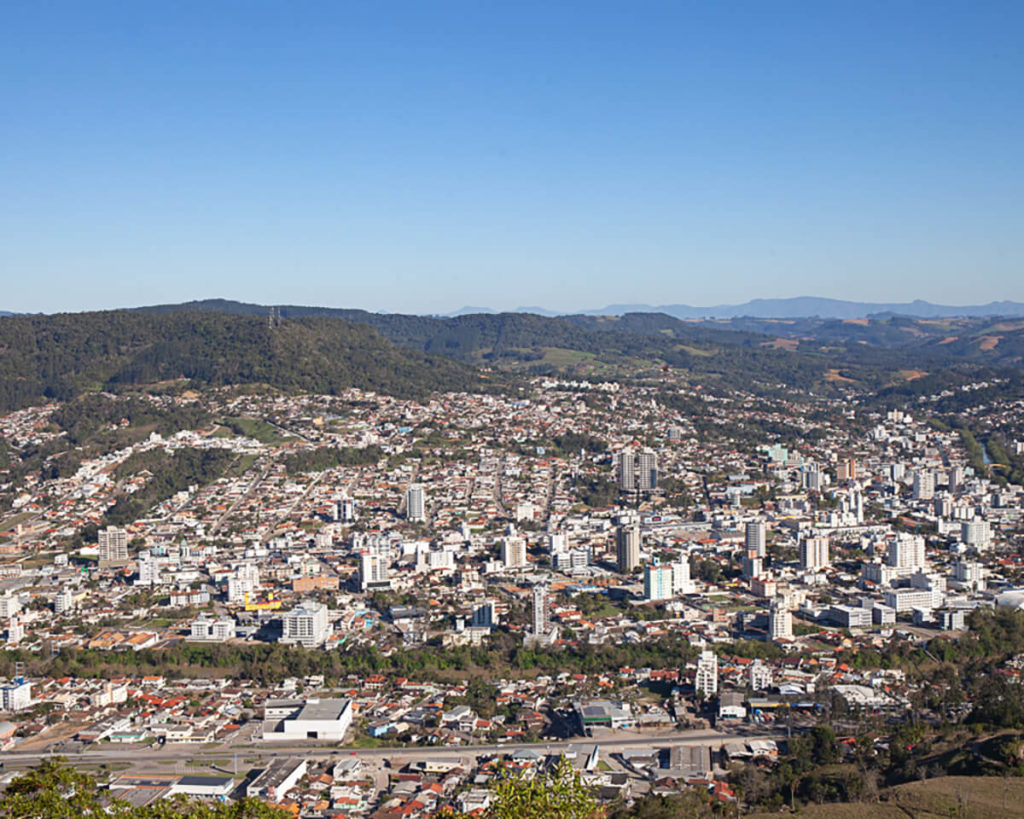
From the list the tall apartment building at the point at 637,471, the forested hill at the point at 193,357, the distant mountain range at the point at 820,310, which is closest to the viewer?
the tall apartment building at the point at 637,471

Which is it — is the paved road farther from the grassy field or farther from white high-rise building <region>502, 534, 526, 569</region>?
white high-rise building <region>502, 534, 526, 569</region>

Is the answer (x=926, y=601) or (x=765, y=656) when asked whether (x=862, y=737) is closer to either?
(x=765, y=656)

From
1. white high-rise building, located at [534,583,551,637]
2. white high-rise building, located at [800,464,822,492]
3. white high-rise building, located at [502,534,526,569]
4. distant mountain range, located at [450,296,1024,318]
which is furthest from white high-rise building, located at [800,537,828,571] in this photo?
distant mountain range, located at [450,296,1024,318]

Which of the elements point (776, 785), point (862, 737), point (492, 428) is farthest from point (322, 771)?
point (492, 428)

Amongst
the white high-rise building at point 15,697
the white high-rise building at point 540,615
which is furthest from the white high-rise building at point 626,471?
the white high-rise building at point 15,697

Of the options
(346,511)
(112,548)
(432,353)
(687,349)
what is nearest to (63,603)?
(112,548)

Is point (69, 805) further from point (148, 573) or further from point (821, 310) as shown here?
point (821, 310)

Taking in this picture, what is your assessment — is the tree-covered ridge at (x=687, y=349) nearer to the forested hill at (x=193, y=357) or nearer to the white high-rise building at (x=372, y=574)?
the forested hill at (x=193, y=357)
